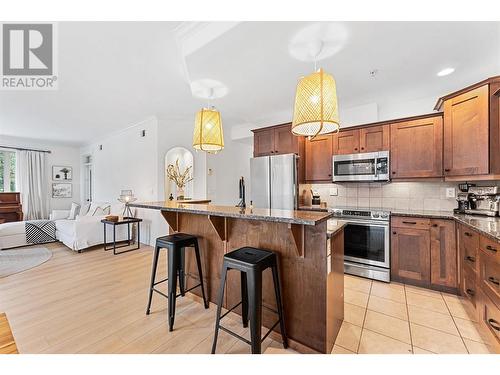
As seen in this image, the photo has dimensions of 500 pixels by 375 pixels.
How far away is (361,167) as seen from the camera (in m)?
3.28

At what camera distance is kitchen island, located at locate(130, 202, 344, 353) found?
5.08 ft

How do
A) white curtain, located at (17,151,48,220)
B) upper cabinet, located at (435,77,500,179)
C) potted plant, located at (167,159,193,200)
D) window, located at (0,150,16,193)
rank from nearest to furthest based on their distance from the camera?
upper cabinet, located at (435,77,500,179) → potted plant, located at (167,159,193,200) → window, located at (0,150,16,193) → white curtain, located at (17,151,48,220)

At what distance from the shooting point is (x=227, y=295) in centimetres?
212

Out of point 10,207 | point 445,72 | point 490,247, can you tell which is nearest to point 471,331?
point 490,247

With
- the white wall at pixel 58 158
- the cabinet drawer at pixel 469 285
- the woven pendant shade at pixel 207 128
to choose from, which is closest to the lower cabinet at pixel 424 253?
the cabinet drawer at pixel 469 285

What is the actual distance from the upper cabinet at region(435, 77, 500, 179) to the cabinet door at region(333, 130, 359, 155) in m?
1.01

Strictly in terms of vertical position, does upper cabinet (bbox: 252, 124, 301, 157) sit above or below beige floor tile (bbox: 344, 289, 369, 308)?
above

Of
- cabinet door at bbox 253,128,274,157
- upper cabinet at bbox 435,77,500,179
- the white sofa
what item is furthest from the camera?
the white sofa

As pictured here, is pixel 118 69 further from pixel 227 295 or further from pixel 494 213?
pixel 494 213

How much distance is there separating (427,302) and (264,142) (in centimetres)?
312

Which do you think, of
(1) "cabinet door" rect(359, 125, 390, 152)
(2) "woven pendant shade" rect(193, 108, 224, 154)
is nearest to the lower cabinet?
(1) "cabinet door" rect(359, 125, 390, 152)

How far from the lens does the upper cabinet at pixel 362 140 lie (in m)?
3.17

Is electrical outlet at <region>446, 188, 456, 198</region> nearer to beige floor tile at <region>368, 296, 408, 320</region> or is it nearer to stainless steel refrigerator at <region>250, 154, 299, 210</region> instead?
beige floor tile at <region>368, 296, 408, 320</region>

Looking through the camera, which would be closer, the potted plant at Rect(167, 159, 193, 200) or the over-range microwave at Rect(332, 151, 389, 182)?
the over-range microwave at Rect(332, 151, 389, 182)
